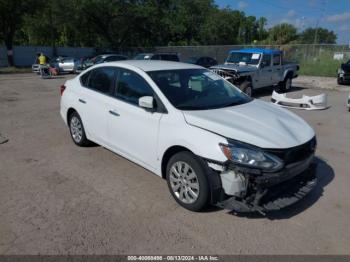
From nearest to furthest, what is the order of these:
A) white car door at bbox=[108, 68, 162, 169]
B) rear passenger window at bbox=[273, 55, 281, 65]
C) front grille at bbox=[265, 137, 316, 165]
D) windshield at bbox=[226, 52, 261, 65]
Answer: front grille at bbox=[265, 137, 316, 165] < white car door at bbox=[108, 68, 162, 169] < windshield at bbox=[226, 52, 261, 65] < rear passenger window at bbox=[273, 55, 281, 65]

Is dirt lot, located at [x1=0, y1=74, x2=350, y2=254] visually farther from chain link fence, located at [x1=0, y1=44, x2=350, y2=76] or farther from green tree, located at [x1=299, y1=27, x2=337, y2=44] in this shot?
green tree, located at [x1=299, y1=27, x2=337, y2=44]

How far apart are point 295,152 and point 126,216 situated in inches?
81.2

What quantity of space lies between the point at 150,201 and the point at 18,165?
2.54 meters

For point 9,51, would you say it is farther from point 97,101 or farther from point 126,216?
point 126,216

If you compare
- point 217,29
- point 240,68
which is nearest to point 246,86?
point 240,68

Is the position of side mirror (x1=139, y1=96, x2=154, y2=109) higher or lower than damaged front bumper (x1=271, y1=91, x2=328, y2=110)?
higher

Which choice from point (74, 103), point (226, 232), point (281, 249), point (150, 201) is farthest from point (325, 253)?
point (74, 103)

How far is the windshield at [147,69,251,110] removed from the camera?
425 centimetres

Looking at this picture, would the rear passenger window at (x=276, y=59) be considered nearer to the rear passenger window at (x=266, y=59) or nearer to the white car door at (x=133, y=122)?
the rear passenger window at (x=266, y=59)

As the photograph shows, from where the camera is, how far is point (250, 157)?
336 cm

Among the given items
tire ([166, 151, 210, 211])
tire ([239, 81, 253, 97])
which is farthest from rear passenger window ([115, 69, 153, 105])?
tire ([239, 81, 253, 97])

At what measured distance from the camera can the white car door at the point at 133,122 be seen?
4176 mm

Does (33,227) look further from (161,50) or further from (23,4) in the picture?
(161,50)

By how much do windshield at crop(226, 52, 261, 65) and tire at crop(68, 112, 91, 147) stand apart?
27.7 feet
